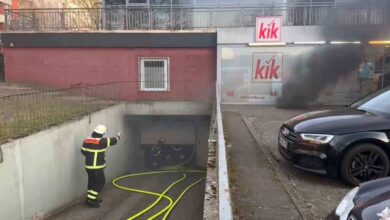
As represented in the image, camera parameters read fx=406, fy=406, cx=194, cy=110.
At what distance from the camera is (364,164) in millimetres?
5789

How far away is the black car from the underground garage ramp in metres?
3.37

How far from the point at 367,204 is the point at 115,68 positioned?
16025mm

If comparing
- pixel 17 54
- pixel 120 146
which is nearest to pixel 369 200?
pixel 120 146

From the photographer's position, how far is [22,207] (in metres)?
8.16

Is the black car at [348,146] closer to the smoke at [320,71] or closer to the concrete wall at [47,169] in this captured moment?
the concrete wall at [47,169]

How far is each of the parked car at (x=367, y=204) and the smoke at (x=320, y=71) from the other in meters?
13.4

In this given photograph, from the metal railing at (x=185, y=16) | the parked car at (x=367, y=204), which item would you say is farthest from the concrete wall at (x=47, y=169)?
the parked car at (x=367, y=204)

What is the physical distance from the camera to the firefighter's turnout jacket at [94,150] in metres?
9.80

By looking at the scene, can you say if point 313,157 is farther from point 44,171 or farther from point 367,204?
point 44,171

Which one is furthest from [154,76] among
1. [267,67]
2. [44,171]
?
[44,171]

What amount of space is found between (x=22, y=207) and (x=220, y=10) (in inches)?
488

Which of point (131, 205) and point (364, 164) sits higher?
point (364, 164)

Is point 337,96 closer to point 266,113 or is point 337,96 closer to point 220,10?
point 266,113

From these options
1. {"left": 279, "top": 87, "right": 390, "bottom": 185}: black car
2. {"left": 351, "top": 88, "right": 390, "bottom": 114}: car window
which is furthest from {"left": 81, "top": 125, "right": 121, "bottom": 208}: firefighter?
{"left": 351, "top": 88, "right": 390, "bottom": 114}: car window
